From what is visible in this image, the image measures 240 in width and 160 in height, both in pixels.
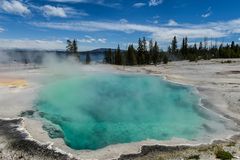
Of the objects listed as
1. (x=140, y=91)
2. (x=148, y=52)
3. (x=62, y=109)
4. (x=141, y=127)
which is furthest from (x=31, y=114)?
(x=148, y=52)

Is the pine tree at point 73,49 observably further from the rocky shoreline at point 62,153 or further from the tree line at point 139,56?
the rocky shoreline at point 62,153

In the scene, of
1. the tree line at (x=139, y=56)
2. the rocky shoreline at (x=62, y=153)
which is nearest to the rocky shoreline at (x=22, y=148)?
the rocky shoreline at (x=62, y=153)

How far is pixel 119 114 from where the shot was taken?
97.1ft

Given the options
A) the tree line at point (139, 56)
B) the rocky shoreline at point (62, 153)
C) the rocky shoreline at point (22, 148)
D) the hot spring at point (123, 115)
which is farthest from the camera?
the tree line at point (139, 56)

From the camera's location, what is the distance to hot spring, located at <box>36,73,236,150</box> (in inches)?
886

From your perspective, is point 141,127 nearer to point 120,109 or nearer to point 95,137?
point 95,137

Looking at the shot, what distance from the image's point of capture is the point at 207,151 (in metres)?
16.7

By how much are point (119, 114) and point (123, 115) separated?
1.82 ft

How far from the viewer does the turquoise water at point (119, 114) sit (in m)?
22.5

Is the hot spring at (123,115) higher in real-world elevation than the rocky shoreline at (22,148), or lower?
lower

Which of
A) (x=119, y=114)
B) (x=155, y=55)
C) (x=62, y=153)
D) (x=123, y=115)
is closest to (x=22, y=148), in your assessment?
(x=62, y=153)

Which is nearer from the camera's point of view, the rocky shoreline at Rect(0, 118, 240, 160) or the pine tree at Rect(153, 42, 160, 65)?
the rocky shoreline at Rect(0, 118, 240, 160)

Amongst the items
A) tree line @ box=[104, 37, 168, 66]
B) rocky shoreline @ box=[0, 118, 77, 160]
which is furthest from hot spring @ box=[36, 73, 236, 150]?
tree line @ box=[104, 37, 168, 66]

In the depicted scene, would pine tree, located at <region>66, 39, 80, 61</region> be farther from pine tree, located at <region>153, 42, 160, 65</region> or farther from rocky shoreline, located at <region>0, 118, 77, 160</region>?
rocky shoreline, located at <region>0, 118, 77, 160</region>
